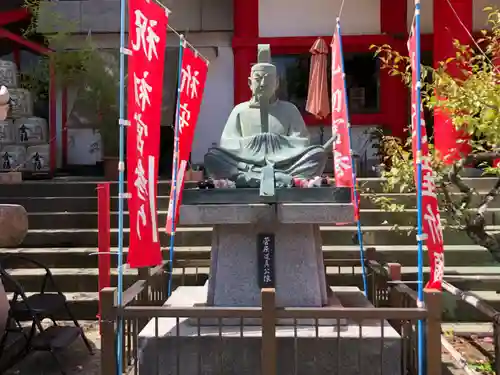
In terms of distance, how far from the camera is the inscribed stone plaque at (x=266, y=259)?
4.78 m

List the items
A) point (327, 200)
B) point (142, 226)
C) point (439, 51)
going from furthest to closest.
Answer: point (439, 51), point (327, 200), point (142, 226)

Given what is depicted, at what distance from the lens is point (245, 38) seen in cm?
1149

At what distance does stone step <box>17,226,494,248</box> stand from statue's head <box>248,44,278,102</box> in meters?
3.46

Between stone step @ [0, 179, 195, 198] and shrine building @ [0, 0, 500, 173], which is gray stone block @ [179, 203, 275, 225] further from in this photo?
shrine building @ [0, 0, 500, 173]

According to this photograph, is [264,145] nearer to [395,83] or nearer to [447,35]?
[447,35]

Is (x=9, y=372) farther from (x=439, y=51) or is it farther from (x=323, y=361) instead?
(x=439, y=51)

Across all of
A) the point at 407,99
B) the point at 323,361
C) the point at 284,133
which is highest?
the point at 407,99

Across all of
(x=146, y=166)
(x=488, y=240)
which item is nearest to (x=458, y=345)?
(x=488, y=240)

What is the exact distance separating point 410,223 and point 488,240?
3246 millimetres

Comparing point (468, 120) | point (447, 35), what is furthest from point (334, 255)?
point (447, 35)

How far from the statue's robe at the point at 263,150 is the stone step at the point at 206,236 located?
3.14m

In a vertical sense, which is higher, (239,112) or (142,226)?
(239,112)

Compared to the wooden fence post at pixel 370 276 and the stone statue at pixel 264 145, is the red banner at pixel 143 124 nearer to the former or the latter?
the stone statue at pixel 264 145

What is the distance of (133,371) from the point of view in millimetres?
4688
